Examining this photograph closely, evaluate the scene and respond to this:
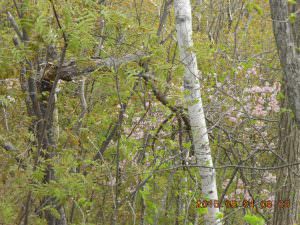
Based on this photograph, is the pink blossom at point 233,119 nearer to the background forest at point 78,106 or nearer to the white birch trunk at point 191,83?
the background forest at point 78,106

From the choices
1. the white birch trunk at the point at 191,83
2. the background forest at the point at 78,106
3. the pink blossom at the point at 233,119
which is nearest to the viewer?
the background forest at the point at 78,106

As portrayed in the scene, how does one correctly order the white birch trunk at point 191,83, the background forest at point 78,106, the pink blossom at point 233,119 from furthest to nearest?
the pink blossom at point 233,119 < the white birch trunk at point 191,83 < the background forest at point 78,106

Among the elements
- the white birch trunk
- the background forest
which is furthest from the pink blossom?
the white birch trunk

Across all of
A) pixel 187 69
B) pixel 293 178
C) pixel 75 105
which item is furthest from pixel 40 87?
pixel 293 178

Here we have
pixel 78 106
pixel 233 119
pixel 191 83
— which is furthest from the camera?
pixel 233 119

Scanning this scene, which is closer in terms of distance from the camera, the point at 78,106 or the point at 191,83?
the point at 191,83

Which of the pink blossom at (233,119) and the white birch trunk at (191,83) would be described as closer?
the white birch trunk at (191,83)

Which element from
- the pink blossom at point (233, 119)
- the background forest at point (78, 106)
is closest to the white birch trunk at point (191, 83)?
the background forest at point (78, 106)

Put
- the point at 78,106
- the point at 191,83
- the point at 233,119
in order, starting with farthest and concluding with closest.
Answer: the point at 233,119, the point at 78,106, the point at 191,83

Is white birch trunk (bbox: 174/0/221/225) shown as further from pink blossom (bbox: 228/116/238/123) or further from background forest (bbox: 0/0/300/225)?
pink blossom (bbox: 228/116/238/123)

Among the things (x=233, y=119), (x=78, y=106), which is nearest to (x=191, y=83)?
(x=78, y=106)

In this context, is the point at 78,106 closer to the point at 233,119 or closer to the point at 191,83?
the point at 191,83

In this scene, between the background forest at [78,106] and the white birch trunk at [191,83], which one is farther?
the white birch trunk at [191,83]

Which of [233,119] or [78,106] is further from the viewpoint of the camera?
[233,119]
